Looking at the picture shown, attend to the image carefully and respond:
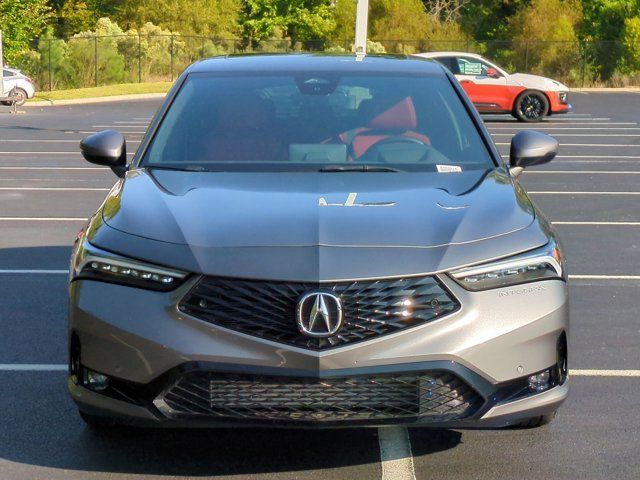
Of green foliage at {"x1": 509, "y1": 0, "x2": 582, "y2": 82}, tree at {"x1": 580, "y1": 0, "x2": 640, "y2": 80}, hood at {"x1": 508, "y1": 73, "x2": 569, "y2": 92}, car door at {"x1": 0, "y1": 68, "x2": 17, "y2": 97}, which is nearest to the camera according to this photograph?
hood at {"x1": 508, "y1": 73, "x2": 569, "y2": 92}

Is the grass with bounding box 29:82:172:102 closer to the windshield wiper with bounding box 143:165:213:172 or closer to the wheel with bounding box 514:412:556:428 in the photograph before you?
the windshield wiper with bounding box 143:165:213:172

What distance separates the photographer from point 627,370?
6320 mm

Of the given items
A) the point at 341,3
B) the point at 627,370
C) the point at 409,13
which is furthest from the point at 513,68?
the point at 627,370

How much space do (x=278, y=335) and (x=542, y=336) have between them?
0.97 metres

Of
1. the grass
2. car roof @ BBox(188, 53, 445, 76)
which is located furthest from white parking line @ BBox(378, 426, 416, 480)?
the grass

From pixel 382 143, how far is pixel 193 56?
5364cm

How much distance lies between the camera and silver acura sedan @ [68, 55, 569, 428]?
426 centimetres

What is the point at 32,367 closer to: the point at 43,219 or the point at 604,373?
the point at 604,373

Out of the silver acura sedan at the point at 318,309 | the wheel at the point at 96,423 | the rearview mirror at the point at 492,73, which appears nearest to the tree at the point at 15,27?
the rearview mirror at the point at 492,73

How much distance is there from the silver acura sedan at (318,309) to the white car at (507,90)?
946 inches

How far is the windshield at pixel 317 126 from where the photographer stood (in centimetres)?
575

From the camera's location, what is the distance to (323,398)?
431cm

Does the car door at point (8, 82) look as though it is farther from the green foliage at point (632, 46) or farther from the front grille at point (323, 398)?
the front grille at point (323, 398)

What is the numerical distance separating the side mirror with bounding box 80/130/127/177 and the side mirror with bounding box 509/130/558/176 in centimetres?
189
